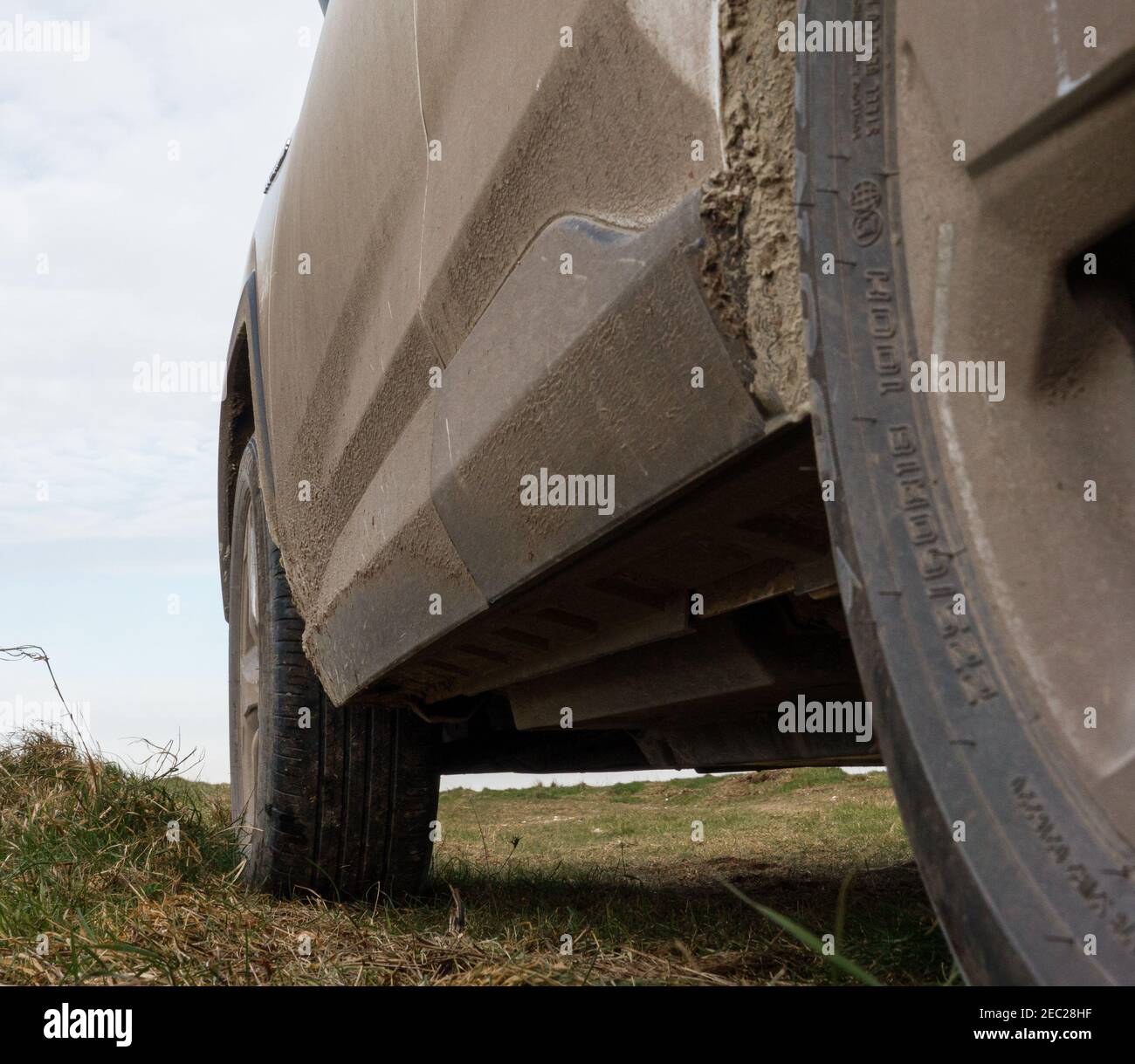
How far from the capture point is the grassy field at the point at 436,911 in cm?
134

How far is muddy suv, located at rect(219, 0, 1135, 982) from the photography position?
626mm

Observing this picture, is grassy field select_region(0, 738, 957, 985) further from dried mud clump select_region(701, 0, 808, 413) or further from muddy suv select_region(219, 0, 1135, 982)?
dried mud clump select_region(701, 0, 808, 413)

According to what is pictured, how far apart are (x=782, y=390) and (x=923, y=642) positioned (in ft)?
0.74

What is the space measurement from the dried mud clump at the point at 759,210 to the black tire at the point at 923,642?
54 millimetres

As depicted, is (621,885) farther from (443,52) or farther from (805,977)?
(443,52)

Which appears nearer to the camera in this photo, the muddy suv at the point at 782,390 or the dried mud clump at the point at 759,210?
the muddy suv at the point at 782,390

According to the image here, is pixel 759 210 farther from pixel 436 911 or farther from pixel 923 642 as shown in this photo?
pixel 436 911

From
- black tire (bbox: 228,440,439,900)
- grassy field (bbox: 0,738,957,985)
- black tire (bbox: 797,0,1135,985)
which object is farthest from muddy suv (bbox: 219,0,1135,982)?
black tire (bbox: 228,440,439,900)

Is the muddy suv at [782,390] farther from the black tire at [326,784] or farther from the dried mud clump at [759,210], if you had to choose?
the black tire at [326,784]

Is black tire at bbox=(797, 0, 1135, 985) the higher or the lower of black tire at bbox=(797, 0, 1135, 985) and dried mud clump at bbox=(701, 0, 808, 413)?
the lower

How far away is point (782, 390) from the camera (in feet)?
2.65

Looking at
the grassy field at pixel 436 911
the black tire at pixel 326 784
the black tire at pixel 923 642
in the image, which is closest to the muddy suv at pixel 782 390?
the black tire at pixel 923 642

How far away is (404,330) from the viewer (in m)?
1.49
